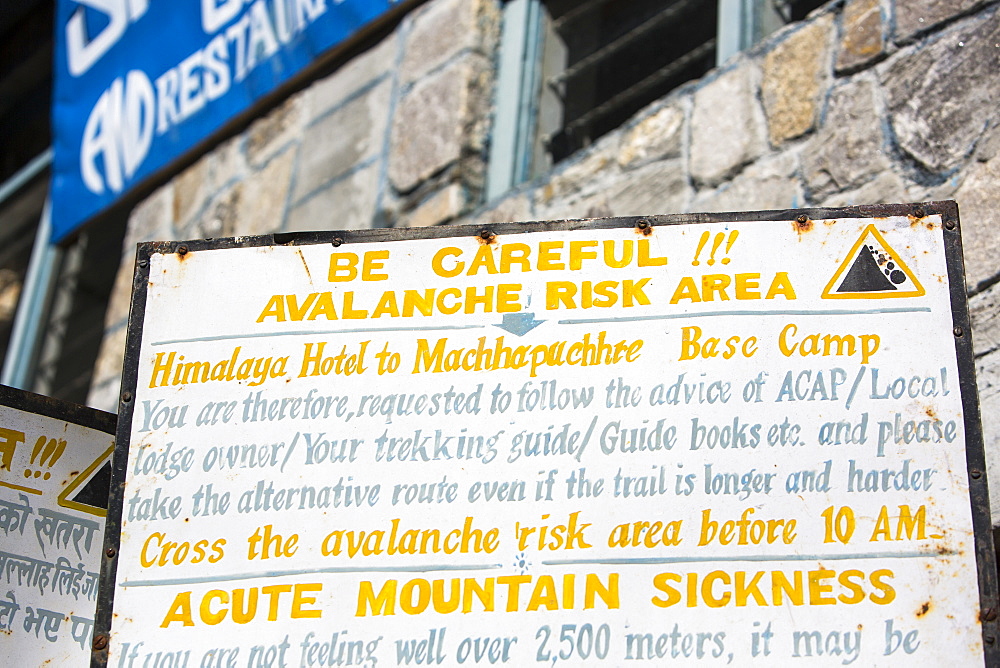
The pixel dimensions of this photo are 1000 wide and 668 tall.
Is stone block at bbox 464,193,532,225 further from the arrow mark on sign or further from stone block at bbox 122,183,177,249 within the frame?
stone block at bbox 122,183,177,249

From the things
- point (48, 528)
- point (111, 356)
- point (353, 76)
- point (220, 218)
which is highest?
Answer: point (353, 76)

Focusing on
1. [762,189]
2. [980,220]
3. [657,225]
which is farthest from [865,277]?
[762,189]

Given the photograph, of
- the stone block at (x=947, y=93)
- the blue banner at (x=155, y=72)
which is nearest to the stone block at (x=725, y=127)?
the stone block at (x=947, y=93)

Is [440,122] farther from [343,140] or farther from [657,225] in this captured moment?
[657,225]

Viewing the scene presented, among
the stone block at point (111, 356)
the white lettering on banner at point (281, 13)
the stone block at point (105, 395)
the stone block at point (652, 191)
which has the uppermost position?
the white lettering on banner at point (281, 13)

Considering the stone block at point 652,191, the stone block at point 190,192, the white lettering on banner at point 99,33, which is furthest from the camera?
the white lettering on banner at point 99,33

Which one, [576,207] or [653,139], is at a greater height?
[653,139]

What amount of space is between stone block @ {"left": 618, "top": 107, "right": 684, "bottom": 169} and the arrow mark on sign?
1324 millimetres

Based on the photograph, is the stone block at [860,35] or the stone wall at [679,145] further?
the stone block at [860,35]

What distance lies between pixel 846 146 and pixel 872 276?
936 millimetres

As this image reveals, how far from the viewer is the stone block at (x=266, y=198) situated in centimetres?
456

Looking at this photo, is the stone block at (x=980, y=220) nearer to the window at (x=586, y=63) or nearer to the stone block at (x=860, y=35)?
the stone block at (x=860, y=35)

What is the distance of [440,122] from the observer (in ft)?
13.6

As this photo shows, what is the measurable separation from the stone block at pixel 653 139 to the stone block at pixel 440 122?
65 centimetres
